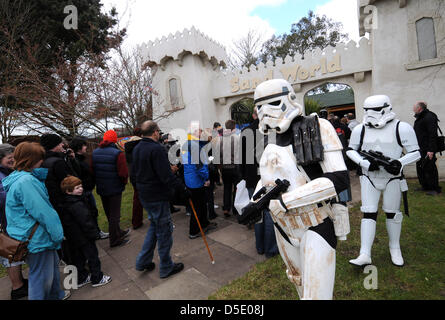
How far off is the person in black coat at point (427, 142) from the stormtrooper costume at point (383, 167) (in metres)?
3.03

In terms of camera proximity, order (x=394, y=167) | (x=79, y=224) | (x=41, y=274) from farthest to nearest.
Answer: (x=79, y=224) < (x=394, y=167) < (x=41, y=274)

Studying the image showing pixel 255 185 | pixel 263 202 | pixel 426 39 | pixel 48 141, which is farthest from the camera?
pixel 426 39

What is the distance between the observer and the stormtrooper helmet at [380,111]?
289cm

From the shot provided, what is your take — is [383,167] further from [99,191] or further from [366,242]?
[99,191]

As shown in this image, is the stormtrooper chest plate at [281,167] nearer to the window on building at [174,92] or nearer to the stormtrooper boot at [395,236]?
the stormtrooper boot at [395,236]

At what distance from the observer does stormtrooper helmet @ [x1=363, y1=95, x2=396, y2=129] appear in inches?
114

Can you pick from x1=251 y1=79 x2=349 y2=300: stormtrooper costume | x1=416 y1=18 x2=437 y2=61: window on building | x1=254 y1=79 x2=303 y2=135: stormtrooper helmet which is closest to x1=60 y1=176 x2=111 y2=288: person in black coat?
x1=251 y1=79 x2=349 y2=300: stormtrooper costume

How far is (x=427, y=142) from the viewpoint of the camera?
527 cm

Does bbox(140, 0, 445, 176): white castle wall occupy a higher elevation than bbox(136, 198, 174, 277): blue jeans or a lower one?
higher

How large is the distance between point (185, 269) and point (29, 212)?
2018 mm
